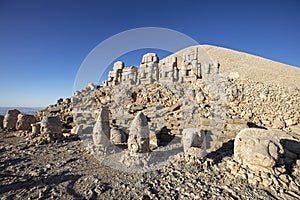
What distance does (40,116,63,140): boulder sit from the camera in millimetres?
8500

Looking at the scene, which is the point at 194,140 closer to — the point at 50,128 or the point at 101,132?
the point at 101,132

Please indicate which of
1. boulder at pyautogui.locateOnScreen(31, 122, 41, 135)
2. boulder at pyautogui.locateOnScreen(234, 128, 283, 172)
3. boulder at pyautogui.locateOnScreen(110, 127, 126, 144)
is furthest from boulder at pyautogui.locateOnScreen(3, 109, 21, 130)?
boulder at pyautogui.locateOnScreen(234, 128, 283, 172)

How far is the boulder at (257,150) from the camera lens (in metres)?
4.52

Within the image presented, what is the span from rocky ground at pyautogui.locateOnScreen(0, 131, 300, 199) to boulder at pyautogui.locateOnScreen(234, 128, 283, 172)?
19.9 inches

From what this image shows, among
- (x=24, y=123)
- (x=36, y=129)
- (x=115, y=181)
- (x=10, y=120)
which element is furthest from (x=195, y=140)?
(x=10, y=120)

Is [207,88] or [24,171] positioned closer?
[24,171]

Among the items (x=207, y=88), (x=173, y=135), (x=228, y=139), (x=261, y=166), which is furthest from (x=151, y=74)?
(x=261, y=166)

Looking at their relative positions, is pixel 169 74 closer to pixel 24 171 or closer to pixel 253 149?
pixel 253 149

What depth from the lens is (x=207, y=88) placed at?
16.1m

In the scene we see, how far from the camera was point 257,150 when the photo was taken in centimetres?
466

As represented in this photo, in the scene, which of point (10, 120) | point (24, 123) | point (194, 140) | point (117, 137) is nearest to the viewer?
point (194, 140)

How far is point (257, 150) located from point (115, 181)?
13.9 feet

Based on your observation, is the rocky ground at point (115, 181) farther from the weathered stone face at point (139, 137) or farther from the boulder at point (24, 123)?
the boulder at point (24, 123)

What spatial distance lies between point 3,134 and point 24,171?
692 cm
